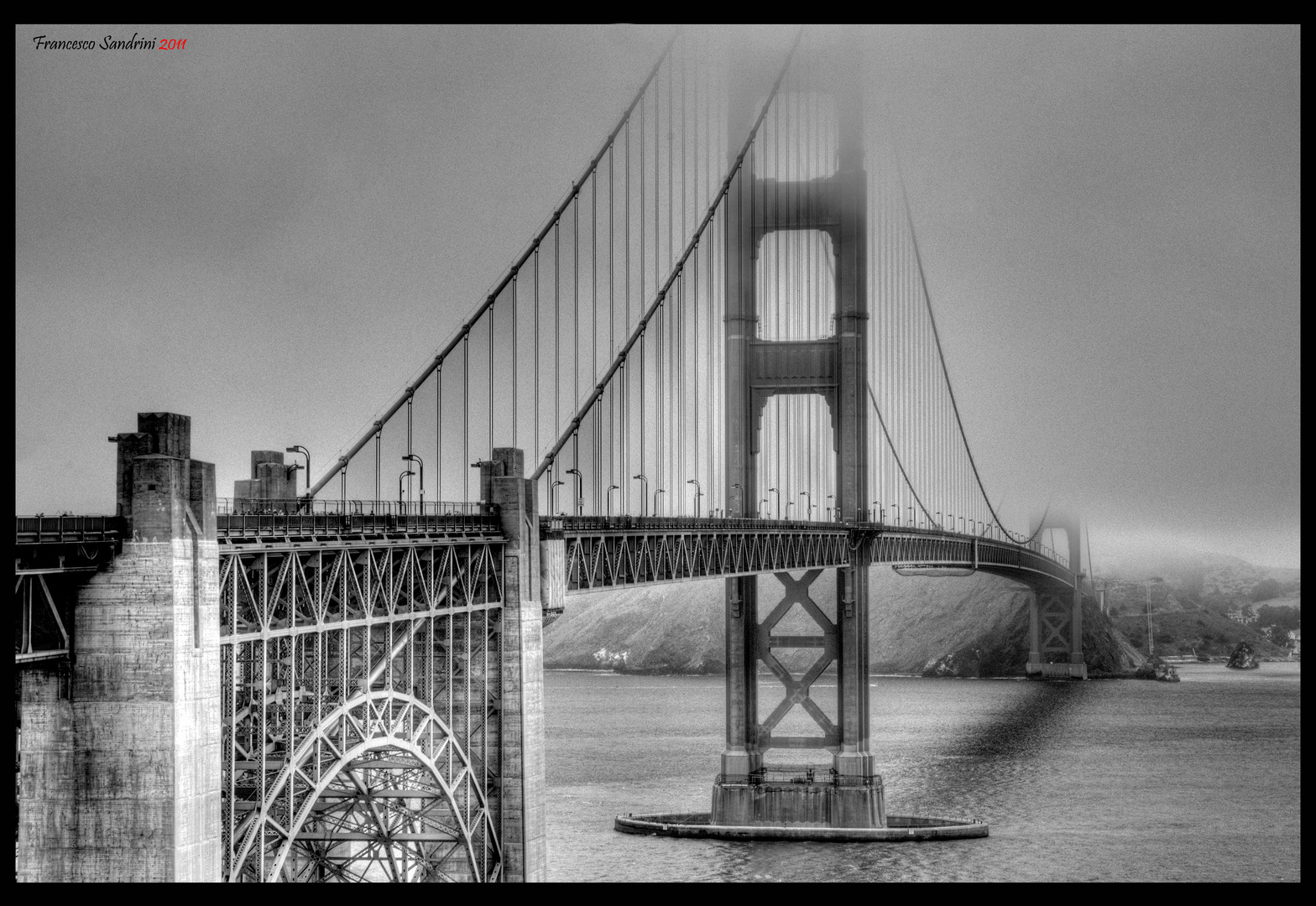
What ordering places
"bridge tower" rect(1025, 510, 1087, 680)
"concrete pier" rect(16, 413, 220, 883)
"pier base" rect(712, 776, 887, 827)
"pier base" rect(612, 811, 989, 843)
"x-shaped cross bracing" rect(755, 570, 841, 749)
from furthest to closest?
"bridge tower" rect(1025, 510, 1087, 680) → "x-shaped cross bracing" rect(755, 570, 841, 749) → "pier base" rect(712, 776, 887, 827) → "pier base" rect(612, 811, 989, 843) → "concrete pier" rect(16, 413, 220, 883)

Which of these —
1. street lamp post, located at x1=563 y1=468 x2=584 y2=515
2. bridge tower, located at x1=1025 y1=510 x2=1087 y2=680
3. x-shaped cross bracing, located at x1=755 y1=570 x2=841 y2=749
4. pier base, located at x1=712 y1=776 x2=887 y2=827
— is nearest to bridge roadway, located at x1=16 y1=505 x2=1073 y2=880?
street lamp post, located at x1=563 y1=468 x2=584 y2=515

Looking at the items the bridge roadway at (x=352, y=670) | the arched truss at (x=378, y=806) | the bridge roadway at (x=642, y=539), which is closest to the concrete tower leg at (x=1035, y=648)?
the bridge roadway at (x=642, y=539)

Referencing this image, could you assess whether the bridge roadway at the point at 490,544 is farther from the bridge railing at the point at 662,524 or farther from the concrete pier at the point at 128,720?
the concrete pier at the point at 128,720

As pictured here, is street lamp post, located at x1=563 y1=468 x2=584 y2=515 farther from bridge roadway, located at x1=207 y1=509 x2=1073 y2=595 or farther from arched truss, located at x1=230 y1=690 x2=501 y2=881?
arched truss, located at x1=230 y1=690 x2=501 y2=881
